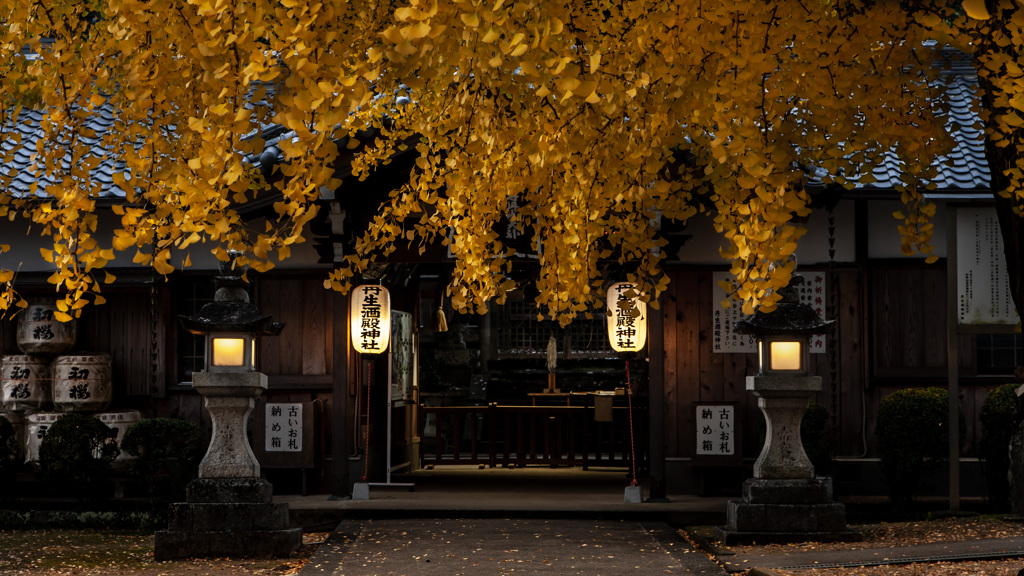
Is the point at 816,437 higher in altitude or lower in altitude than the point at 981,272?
lower

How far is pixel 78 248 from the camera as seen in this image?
464 centimetres

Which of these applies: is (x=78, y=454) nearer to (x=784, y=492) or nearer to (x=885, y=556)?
(x=784, y=492)

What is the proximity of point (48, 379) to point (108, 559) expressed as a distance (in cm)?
378

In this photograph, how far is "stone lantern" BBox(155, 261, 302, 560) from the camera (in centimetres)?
835

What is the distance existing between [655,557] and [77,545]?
5602 mm

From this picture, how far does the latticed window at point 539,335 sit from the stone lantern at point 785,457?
38.0 feet

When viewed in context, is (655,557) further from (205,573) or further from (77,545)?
(77,545)

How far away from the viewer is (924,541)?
25.8ft

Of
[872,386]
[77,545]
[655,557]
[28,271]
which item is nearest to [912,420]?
[872,386]

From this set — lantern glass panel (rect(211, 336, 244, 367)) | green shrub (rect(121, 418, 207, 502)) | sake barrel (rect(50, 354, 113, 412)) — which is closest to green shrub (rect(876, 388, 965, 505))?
lantern glass panel (rect(211, 336, 244, 367))

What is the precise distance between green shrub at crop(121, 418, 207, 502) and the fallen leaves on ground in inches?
23.6

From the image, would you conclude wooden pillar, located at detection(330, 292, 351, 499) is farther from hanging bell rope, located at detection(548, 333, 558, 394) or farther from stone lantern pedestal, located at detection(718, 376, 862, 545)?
hanging bell rope, located at detection(548, 333, 558, 394)

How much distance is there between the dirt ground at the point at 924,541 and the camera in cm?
650

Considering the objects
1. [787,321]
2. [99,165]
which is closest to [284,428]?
[99,165]
